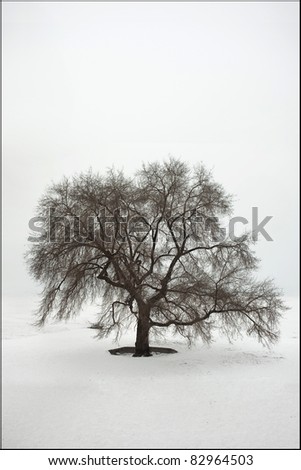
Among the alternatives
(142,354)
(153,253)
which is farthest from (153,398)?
(153,253)

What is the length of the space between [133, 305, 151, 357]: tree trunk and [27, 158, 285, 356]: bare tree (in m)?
0.05

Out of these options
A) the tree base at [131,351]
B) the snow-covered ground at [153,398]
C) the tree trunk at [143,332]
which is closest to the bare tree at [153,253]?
the tree trunk at [143,332]

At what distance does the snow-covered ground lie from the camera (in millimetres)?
10008

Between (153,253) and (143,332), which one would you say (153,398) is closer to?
(143,332)

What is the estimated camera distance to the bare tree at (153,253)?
59.2 ft

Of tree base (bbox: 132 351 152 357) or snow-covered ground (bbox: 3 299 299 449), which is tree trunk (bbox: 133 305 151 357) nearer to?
tree base (bbox: 132 351 152 357)

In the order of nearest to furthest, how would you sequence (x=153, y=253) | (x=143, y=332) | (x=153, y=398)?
(x=153, y=398) < (x=153, y=253) < (x=143, y=332)

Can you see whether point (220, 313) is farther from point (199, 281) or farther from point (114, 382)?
point (114, 382)

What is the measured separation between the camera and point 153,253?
61.1 feet

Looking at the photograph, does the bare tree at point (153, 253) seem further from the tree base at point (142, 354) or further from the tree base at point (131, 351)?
the tree base at point (131, 351)

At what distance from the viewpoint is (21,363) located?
18.7 m

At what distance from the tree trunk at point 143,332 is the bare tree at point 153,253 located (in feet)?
0.15

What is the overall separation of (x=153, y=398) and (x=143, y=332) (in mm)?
6415

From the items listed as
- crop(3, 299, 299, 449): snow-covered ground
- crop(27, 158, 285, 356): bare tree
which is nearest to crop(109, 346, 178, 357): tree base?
crop(3, 299, 299, 449): snow-covered ground
